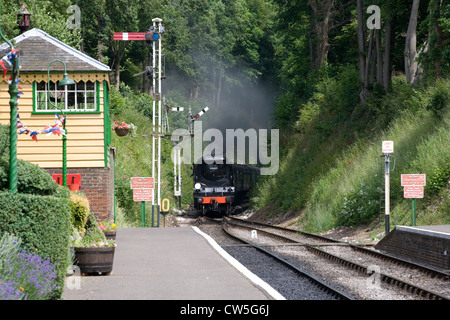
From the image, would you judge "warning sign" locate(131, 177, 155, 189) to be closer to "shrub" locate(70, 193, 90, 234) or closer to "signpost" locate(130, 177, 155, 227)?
"signpost" locate(130, 177, 155, 227)

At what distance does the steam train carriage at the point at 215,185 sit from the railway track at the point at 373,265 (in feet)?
43.2

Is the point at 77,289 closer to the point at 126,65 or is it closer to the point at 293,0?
the point at 293,0

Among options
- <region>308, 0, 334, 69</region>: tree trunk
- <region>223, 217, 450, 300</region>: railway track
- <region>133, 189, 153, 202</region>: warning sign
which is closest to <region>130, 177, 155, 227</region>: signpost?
<region>133, 189, 153, 202</region>: warning sign

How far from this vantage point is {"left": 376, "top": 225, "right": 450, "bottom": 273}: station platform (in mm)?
14648

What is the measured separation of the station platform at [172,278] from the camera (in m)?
9.20

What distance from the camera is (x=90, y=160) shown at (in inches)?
795

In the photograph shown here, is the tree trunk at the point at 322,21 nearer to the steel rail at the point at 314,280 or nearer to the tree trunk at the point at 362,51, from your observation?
the tree trunk at the point at 362,51

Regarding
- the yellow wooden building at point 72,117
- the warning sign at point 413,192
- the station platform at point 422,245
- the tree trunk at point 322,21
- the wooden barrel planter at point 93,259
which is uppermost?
the tree trunk at point 322,21

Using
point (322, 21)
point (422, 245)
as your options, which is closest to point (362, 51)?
point (322, 21)

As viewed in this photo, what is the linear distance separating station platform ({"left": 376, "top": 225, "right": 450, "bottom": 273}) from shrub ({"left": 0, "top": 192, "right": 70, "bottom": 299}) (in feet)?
26.7

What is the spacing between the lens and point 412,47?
1146 inches

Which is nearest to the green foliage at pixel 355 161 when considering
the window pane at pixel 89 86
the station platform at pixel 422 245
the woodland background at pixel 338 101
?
the woodland background at pixel 338 101
